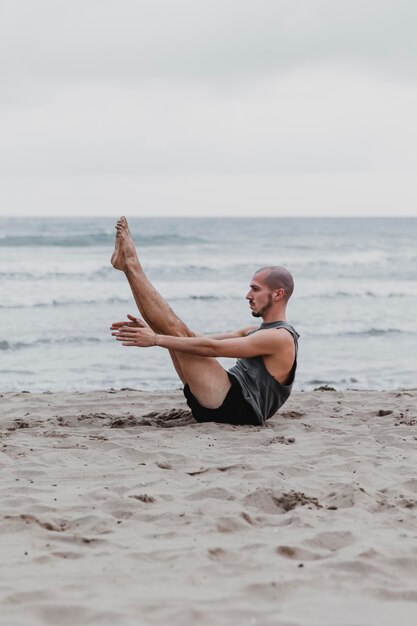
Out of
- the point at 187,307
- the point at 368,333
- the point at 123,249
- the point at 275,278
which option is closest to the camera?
the point at 123,249

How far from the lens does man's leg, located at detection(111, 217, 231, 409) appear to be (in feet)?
18.9

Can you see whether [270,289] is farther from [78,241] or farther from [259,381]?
[78,241]

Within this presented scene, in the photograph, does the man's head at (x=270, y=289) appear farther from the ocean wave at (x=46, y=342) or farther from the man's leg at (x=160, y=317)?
the ocean wave at (x=46, y=342)

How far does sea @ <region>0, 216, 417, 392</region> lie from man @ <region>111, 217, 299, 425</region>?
3.49 metres

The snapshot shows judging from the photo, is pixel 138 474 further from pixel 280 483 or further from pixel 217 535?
pixel 217 535

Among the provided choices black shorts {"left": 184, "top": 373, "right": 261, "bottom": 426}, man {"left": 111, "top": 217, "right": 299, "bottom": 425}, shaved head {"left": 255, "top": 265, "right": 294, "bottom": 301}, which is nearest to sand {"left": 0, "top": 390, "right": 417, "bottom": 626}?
black shorts {"left": 184, "top": 373, "right": 261, "bottom": 426}

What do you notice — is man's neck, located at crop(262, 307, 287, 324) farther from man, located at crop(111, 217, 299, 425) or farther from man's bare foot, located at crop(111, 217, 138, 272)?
man's bare foot, located at crop(111, 217, 138, 272)

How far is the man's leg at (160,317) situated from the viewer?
5762mm

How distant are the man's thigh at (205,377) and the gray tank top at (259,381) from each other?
129 mm

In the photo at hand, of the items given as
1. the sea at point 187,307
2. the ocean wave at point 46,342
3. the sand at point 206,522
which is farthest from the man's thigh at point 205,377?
the ocean wave at point 46,342

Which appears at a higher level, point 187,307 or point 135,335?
point 135,335

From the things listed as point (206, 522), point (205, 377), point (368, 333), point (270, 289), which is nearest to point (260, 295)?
point (270, 289)

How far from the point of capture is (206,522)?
12.8 ft

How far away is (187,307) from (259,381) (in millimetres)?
12392
